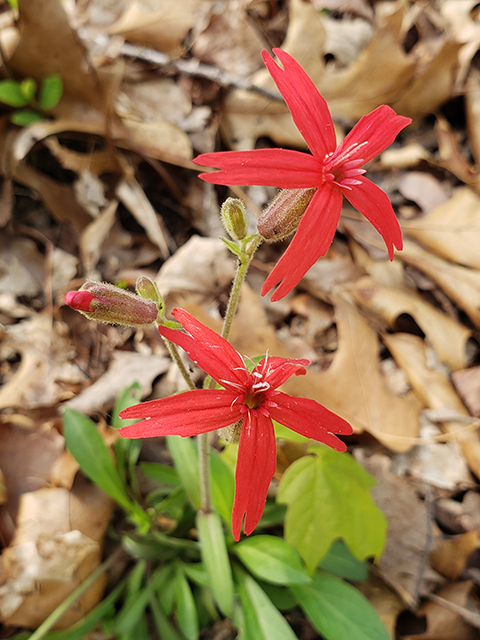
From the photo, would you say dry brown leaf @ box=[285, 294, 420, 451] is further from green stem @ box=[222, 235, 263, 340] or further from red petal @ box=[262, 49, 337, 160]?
red petal @ box=[262, 49, 337, 160]

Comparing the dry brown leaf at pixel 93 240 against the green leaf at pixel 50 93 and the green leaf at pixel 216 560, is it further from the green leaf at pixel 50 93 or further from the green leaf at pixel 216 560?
the green leaf at pixel 216 560

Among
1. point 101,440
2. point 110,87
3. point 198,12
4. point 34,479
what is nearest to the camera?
point 101,440

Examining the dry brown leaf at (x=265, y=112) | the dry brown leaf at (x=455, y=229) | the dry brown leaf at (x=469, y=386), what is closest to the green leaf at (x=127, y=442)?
the dry brown leaf at (x=469, y=386)

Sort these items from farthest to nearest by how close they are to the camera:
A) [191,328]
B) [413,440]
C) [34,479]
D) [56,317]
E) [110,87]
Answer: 1. [110,87]
2. [56,317]
3. [413,440]
4. [34,479]
5. [191,328]

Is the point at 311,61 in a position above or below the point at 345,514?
above

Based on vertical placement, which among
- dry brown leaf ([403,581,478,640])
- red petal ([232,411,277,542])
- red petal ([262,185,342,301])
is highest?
red petal ([262,185,342,301])

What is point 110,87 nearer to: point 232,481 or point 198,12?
point 198,12

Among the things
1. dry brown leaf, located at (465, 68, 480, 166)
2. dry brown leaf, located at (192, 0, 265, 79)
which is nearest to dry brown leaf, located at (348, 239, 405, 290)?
dry brown leaf, located at (465, 68, 480, 166)

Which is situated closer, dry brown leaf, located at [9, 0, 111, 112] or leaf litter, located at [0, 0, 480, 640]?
leaf litter, located at [0, 0, 480, 640]

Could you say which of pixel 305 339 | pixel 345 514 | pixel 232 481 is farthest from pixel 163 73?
pixel 345 514
